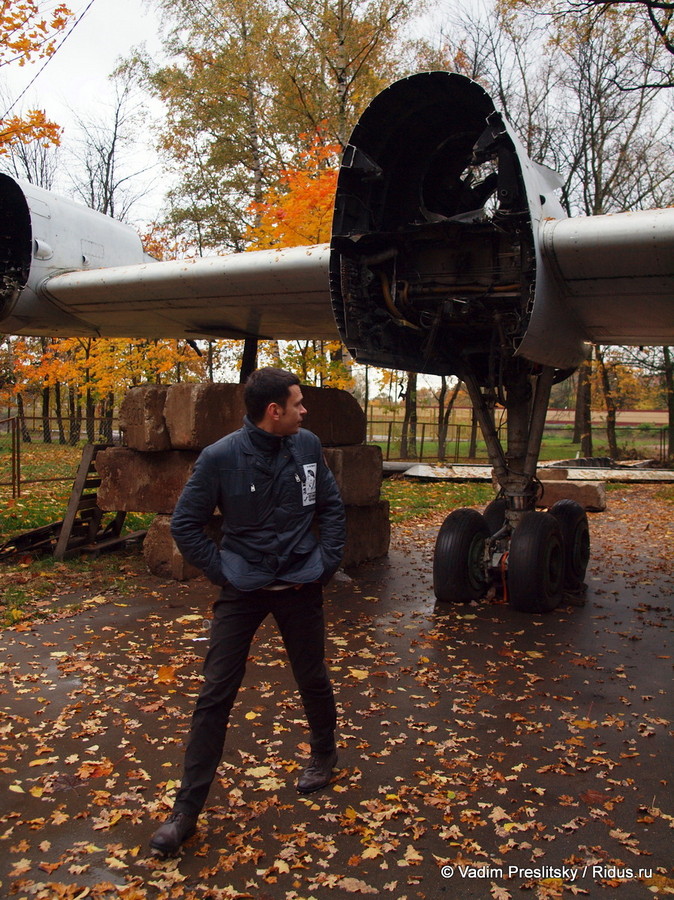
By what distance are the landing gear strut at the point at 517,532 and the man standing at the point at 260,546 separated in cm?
347

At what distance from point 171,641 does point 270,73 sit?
60.0ft

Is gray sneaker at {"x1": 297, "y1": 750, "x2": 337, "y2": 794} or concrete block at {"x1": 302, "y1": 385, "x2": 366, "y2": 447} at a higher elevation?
concrete block at {"x1": 302, "y1": 385, "x2": 366, "y2": 447}

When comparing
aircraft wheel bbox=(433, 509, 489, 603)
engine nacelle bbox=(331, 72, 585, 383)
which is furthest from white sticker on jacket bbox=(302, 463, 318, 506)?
aircraft wheel bbox=(433, 509, 489, 603)

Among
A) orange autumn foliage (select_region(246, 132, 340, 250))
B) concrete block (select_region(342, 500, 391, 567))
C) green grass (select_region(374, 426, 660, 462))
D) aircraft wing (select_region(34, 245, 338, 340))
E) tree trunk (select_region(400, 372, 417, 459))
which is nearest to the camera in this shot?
aircraft wing (select_region(34, 245, 338, 340))

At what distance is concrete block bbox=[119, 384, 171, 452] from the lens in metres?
7.59

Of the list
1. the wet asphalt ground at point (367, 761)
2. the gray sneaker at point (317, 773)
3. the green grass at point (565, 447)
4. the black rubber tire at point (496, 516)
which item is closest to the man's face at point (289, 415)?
the gray sneaker at point (317, 773)

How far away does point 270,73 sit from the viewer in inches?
780

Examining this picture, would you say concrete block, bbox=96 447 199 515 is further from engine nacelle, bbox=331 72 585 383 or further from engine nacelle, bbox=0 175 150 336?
engine nacelle, bbox=331 72 585 383

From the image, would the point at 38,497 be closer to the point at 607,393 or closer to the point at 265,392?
the point at 265,392

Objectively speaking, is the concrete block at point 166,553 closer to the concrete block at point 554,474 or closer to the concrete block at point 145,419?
the concrete block at point 145,419

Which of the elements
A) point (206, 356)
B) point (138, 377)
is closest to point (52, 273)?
point (138, 377)

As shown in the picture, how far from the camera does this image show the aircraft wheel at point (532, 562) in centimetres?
644

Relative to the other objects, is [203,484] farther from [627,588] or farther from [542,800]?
[627,588]

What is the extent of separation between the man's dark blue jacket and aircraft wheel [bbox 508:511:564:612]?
11.5 feet
